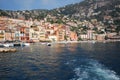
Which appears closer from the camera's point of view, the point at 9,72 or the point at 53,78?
the point at 53,78

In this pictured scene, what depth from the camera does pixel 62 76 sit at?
49.0 meters

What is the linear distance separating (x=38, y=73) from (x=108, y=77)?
558 inches

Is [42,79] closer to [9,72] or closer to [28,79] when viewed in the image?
[28,79]

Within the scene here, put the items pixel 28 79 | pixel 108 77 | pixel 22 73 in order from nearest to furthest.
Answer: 1. pixel 108 77
2. pixel 28 79
3. pixel 22 73

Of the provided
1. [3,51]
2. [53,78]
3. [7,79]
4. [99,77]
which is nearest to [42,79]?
[53,78]

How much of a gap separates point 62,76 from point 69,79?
3.41 m

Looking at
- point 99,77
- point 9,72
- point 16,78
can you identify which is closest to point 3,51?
point 9,72

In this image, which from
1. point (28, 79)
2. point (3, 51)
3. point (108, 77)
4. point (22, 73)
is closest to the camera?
point (108, 77)

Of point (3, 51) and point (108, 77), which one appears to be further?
point (3, 51)

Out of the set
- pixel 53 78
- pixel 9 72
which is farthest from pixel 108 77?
pixel 9 72

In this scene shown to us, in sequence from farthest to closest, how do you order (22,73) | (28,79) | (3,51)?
(3,51)
(22,73)
(28,79)

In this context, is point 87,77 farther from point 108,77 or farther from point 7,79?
point 7,79

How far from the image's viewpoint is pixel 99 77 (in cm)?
4384

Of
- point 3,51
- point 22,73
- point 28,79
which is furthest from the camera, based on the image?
point 3,51
